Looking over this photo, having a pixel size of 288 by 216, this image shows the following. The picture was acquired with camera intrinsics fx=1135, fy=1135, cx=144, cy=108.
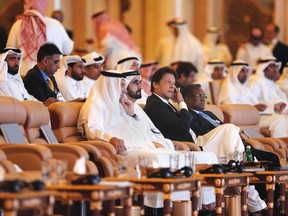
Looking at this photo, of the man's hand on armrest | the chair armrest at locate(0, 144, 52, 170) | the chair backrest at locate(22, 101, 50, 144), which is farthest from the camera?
the man's hand on armrest

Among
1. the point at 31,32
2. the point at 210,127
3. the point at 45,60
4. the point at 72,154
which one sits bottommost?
the point at 210,127

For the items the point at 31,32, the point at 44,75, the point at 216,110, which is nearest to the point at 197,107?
the point at 216,110

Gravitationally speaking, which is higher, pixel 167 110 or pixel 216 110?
pixel 167 110

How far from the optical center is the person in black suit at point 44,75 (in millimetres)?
11742

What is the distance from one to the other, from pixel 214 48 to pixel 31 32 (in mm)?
6909

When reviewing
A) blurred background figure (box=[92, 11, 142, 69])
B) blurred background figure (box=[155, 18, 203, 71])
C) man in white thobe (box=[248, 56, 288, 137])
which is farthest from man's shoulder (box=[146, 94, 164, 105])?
blurred background figure (box=[155, 18, 203, 71])

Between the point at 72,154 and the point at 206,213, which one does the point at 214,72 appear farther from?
the point at 72,154

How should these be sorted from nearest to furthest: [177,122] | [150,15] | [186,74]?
1. [177,122]
2. [186,74]
3. [150,15]

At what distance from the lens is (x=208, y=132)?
12.1 meters

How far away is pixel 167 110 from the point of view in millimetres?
11703

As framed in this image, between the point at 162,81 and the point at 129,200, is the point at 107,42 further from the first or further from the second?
the point at 129,200

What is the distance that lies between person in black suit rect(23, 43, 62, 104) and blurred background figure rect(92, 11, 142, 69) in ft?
18.4

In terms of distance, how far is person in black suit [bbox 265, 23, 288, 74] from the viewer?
19.1m

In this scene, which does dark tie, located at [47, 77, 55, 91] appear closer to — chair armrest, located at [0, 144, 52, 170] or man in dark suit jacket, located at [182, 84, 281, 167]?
man in dark suit jacket, located at [182, 84, 281, 167]
